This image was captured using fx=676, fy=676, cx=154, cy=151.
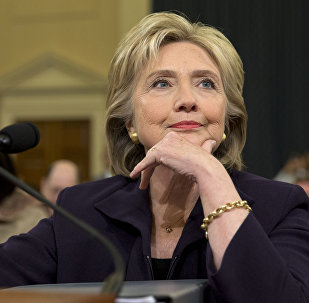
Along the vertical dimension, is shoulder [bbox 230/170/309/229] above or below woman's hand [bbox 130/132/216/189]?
below

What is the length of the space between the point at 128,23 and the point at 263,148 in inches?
122

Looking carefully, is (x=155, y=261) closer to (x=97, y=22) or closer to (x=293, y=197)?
(x=293, y=197)

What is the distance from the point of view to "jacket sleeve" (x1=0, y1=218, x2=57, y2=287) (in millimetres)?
1979

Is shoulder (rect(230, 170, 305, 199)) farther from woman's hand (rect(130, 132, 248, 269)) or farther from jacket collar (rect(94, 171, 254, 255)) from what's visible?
woman's hand (rect(130, 132, 248, 269))

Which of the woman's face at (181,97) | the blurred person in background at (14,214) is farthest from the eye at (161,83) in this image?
the blurred person in background at (14,214)

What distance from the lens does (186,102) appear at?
203cm

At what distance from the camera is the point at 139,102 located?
7.24 ft

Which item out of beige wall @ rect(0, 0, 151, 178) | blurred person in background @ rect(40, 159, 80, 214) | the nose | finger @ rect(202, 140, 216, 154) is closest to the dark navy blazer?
finger @ rect(202, 140, 216, 154)

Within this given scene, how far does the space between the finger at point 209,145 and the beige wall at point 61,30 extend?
9.71 meters

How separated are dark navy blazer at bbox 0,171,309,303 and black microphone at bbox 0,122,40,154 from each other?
0.50 metres

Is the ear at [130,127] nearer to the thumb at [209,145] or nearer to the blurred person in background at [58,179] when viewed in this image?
the thumb at [209,145]

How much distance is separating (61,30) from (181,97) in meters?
10.3

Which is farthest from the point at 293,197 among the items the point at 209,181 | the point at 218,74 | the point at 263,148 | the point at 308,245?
the point at 263,148

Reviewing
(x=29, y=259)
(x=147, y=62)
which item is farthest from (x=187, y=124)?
(x=29, y=259)
